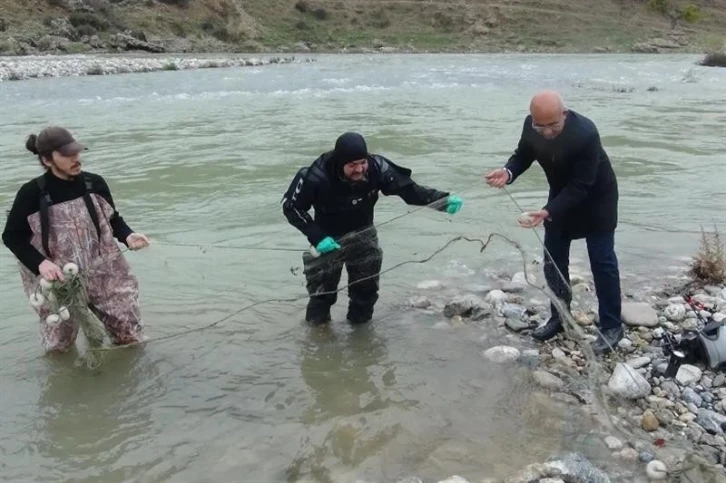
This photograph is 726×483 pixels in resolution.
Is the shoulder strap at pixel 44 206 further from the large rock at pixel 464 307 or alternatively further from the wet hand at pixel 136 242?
the large rock at pixel 464 307

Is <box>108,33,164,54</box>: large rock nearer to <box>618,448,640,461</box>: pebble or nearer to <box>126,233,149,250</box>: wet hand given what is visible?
<box>126,233,149,250</box>: wet hand

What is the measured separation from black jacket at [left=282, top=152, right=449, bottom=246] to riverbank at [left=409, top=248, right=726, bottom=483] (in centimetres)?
140

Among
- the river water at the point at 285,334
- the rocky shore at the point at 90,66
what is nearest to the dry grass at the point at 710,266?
the river water at the point at 285,334

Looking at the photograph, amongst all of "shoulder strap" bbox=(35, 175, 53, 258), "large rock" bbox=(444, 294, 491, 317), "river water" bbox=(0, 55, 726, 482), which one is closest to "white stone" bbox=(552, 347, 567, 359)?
"river water" bbox=(0, 55, 726, 482)

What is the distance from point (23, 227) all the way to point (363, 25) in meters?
72.6

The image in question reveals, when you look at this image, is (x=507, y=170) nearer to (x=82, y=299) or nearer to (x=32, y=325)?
(x=82, y=299)

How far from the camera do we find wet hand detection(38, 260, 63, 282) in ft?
15.7

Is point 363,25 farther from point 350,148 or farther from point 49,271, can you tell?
point 49,271

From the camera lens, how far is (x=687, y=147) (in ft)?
47.7

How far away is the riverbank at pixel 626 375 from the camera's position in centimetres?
414

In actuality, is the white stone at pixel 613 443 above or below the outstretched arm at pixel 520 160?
below

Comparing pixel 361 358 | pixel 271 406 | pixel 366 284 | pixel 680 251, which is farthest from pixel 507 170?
pixel 680 251

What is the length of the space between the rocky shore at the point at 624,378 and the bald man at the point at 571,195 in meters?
0.30

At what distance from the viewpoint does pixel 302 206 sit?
17.4 feet
